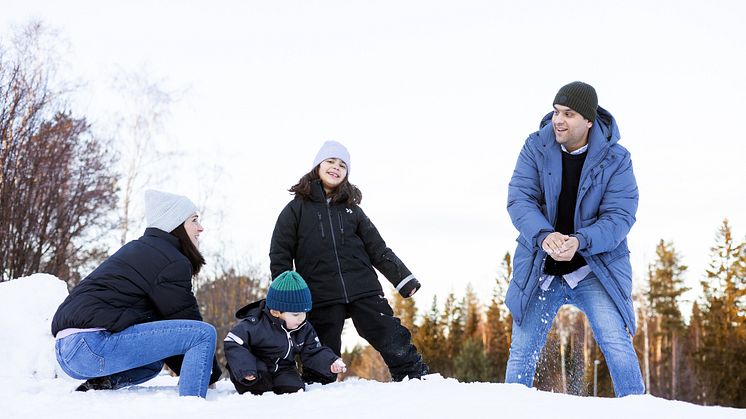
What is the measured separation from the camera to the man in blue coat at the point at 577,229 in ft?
13.2

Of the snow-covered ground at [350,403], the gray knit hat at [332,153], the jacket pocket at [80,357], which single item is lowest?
the snow-covered ground at [350,403]

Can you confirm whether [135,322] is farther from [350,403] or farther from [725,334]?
[725,334]

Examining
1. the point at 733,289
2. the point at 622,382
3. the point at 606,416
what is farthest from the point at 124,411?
the point at 733,289

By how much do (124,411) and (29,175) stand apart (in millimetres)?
11016

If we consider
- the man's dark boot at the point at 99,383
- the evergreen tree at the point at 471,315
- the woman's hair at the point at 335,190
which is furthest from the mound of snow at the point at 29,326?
the evergreen tree at the point at 471,315

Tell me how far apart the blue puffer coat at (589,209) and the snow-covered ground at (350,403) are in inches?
34.8

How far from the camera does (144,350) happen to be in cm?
396

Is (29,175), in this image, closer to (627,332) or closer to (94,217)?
(94,217)

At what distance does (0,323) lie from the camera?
6.48m

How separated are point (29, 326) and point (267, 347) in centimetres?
348

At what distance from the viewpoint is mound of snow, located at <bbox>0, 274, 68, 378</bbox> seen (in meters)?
5.98

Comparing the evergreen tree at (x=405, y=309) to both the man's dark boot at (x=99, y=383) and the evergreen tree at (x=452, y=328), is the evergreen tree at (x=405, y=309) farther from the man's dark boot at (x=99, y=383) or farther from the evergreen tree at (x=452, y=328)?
the man's dark boot at (x=99, y=383)

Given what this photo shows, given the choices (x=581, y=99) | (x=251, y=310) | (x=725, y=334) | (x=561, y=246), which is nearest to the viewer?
(x=561, y=246)

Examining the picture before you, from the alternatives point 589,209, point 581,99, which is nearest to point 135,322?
point 589,209
